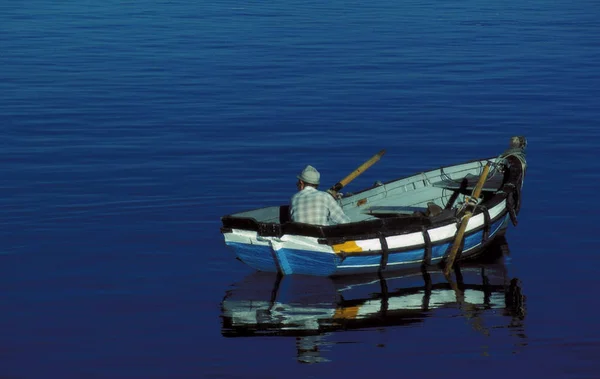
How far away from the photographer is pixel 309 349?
58.1 feet

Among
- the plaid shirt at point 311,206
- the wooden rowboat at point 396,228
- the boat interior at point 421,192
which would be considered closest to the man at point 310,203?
the plaid shirt at point 311,206

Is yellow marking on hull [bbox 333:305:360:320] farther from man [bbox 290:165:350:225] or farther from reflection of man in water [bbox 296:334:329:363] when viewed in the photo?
man [bbox 290:165:350:225]

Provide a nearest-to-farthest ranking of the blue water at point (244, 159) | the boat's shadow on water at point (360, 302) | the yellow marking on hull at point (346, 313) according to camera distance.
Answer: the blue water at point (244, 159) < the boat's shadow on water at point (360, 302) < the yellow marking on hull at point (346, 313)

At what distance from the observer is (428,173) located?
24.8 m

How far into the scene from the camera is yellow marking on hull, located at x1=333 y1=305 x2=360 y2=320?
1941 centimetres

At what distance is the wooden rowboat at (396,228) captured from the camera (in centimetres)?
2034

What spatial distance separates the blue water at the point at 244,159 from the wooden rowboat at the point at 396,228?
0.82 m

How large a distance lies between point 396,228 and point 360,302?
5.34 feet

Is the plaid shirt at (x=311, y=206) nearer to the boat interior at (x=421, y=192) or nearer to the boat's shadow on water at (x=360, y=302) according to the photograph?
the boat's shadow on water at (x=360, y=302)

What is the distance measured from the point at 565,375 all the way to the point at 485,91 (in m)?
26.1

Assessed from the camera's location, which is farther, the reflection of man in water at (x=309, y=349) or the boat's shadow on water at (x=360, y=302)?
the boat's shadow on water at (x=360, y=302)

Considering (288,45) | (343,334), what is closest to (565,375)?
(343,334)

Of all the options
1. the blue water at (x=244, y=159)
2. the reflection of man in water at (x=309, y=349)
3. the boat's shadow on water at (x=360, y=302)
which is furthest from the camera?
the boat's shadow on water at (x=360, y=302)

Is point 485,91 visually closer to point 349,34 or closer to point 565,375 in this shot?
point 349,34
